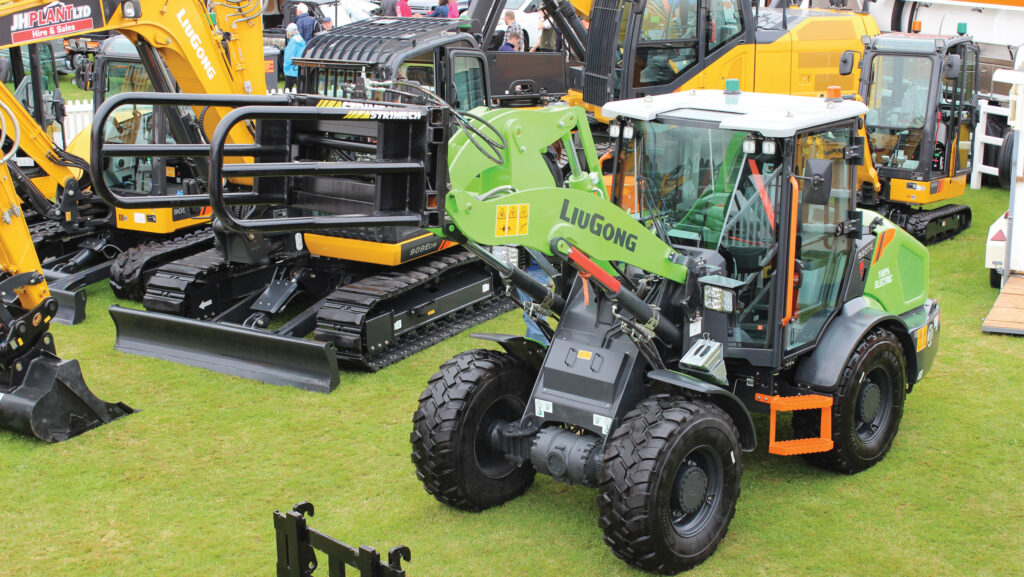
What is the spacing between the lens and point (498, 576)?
520 cm

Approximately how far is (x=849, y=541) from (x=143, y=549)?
3.74 metres

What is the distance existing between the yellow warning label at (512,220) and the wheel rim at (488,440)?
129 centimetres

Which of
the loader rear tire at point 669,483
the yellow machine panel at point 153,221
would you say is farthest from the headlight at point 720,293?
the yellow machine panel at point 153,221

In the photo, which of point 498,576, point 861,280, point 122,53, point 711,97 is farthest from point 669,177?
point 122,53

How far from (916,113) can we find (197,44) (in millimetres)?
7821

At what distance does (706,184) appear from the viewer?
575 centimetres

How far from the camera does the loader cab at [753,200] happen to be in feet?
17.9

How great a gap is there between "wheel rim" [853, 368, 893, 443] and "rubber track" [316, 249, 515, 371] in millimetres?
3673

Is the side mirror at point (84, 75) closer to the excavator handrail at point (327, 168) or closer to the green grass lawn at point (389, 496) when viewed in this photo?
the green grass lawn at point (389, 496)

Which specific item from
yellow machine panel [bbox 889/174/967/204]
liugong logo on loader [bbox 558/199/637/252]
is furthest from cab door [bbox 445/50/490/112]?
yellow machine panel [bbox 889/174/967/204]

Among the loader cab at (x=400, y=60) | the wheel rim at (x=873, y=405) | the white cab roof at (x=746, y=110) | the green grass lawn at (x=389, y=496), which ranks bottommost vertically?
the green grass lawn at (x=389, y=496)

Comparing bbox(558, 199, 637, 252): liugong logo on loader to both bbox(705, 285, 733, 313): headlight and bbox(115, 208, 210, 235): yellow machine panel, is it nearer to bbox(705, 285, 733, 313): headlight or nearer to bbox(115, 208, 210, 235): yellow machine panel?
bbox(705, 285, 733, 313): headlight

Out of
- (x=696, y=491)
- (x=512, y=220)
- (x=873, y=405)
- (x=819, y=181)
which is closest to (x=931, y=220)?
(x=873, y=405)

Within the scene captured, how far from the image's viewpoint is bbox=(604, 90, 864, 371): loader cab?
17.9 feet
